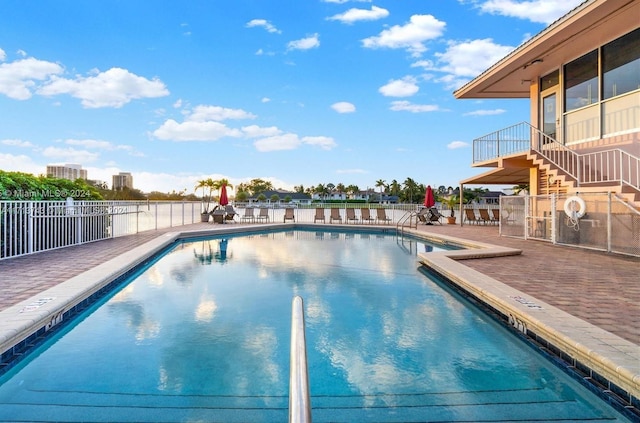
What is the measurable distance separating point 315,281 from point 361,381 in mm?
3900

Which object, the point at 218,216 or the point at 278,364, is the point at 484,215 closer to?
the point at 218,216

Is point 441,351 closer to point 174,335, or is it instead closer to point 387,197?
point 174,335

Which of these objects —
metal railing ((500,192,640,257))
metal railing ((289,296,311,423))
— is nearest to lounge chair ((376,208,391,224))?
metal railing ((500,192,640,257))

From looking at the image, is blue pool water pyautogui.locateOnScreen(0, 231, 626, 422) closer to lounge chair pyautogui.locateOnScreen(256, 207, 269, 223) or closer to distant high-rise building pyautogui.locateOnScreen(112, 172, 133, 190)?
lounge chair pyautogui.locateOnScreen(256, 207, 269, 223)

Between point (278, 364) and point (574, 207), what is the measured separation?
9015mm

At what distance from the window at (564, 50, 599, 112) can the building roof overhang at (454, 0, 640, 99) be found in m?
0.24

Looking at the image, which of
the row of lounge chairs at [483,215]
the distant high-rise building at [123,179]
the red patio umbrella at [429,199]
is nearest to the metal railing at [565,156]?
the red patio umbrella at [429,199]

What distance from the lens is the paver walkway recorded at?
4297mm

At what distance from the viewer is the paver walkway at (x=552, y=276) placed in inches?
169

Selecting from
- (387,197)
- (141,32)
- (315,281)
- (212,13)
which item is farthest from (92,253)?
(387,197)

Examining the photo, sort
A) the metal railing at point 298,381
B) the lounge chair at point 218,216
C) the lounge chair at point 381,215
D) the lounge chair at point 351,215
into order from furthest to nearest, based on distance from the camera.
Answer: the lounge chair at point 351,215, the lounge chair at point 381,215, the lounge chair at point 218,216, the metal railing at point 298,381

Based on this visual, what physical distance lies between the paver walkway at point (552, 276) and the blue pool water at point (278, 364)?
32.3 inches

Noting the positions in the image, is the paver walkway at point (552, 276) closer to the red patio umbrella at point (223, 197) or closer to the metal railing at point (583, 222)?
the metal railing at point (583, 222)

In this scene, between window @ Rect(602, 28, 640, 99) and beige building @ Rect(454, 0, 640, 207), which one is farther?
window @ Rect(602, 28, 640, 99)
